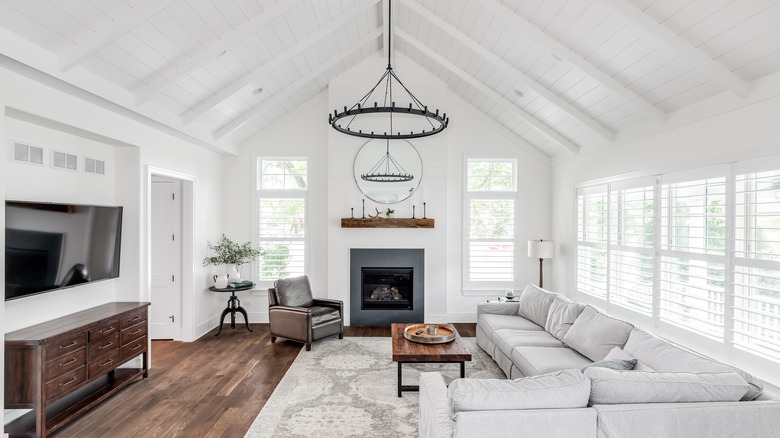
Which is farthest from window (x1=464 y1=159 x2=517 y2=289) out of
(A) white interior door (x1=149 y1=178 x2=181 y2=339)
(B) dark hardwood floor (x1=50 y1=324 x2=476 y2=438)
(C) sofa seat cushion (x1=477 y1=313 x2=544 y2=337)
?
(A) white interior door (x1=149 y1=178 x2=181 y2=339)

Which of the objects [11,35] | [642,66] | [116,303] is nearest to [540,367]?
[642,66]

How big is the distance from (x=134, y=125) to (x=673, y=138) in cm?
534

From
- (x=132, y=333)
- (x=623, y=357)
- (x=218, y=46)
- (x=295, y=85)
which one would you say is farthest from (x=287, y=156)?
(x=623, y=357)

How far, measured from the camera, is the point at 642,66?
11.0 ft

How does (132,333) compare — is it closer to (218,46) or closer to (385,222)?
(218,46)

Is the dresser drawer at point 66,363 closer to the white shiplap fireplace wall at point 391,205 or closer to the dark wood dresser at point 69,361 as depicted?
the dark wood dresser at point 69,361

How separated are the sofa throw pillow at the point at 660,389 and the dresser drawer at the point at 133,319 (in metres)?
3.94

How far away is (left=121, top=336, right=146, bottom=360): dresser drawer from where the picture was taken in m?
3.73

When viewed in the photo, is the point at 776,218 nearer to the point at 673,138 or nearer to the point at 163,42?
the point at 673,138

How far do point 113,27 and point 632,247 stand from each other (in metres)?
5.17

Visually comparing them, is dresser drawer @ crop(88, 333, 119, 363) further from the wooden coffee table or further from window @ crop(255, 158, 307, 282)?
window @ crop(255, 158, 307, 282)

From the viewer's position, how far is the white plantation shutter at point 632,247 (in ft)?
13.3

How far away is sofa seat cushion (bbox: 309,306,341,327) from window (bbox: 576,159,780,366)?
11.3 feet

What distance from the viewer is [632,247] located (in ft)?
14.1
